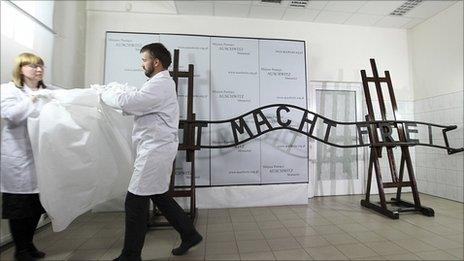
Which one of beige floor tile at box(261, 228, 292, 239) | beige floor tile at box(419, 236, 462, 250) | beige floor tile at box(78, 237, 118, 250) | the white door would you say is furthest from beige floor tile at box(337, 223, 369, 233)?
beige floor tile at box(78, 237, 118, 250)

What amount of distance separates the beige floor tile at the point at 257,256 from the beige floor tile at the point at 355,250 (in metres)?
0.56

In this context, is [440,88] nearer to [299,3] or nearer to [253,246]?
[299,3]

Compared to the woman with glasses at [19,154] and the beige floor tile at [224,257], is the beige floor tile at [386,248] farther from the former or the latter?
the woman with glasses at [19,154]

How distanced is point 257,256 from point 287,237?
46cm

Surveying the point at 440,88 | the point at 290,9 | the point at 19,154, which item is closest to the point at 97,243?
the point at 19,154

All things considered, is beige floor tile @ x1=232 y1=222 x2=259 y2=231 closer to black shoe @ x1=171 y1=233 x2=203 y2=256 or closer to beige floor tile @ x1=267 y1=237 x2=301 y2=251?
beige floor tile @ x1=267 y1=237 x2=301 y2=251

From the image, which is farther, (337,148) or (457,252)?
(337,148)

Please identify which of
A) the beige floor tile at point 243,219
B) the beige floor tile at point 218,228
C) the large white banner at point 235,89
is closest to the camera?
the beige floor tile at point 218,228

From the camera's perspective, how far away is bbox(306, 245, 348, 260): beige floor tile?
1821 mm

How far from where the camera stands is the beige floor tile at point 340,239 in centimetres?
209

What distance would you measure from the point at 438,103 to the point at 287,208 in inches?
107

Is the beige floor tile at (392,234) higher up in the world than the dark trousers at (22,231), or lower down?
lower down

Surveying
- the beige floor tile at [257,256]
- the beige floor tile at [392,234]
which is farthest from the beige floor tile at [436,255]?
the beige floor tile at [257,256]

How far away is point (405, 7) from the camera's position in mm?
3525
